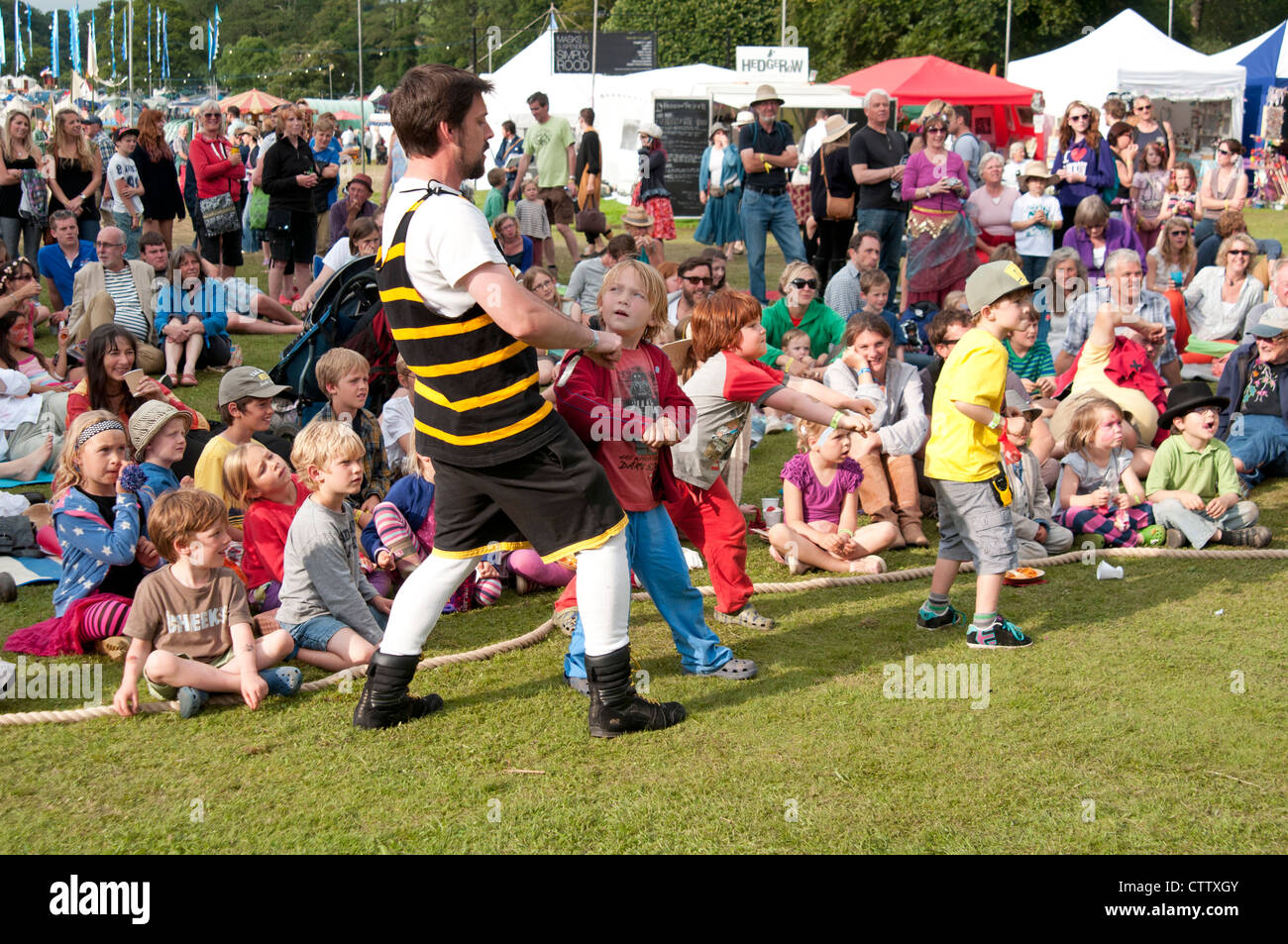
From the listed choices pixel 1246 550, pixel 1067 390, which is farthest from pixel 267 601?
pixel 1067 390

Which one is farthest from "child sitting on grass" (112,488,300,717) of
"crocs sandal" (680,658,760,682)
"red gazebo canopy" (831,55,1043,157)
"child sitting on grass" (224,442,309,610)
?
"red gazebo canopy" (831,55,1043,157)

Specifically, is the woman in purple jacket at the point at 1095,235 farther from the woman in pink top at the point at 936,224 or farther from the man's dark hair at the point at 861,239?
the man's dark hair at the point at 861,239

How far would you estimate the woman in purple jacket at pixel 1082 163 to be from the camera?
12625mm

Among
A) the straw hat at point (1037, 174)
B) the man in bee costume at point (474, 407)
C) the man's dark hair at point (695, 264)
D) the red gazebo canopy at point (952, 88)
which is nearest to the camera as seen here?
the man in bee costume at point (474, 407)

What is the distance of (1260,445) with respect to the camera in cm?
798

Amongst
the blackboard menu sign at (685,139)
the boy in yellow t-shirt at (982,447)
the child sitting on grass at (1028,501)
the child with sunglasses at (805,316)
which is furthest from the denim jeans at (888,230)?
the blackboard menu sign at (685,139)

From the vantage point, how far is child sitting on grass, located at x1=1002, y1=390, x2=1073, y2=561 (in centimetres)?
667

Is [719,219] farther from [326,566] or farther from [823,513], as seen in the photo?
[326,566]

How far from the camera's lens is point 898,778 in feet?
12.9

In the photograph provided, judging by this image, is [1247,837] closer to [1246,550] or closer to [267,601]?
[1246,550]

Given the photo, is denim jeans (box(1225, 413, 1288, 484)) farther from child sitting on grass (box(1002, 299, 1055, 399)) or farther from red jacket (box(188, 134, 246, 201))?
red jacket (box(188, 134, 246, 201))

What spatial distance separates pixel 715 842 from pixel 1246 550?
436 cm

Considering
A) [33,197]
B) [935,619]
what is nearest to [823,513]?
[935,619]
